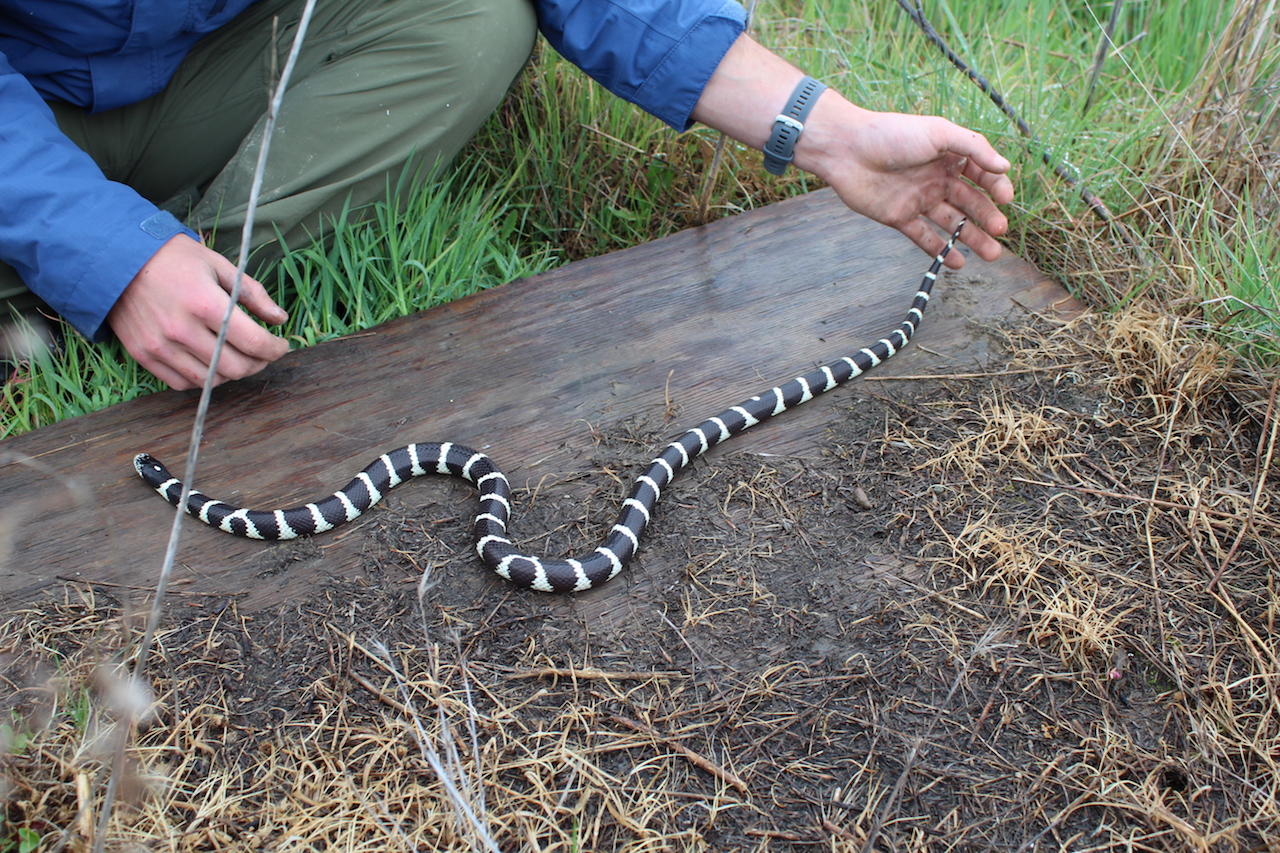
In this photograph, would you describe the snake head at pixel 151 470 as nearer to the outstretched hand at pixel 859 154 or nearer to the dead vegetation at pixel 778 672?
the dead vegetation at pixel 778 672

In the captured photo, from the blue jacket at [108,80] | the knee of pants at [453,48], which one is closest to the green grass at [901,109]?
the knee of pants at [453,48]

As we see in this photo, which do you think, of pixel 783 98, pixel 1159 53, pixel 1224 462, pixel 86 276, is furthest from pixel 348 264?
pixel 1159 53

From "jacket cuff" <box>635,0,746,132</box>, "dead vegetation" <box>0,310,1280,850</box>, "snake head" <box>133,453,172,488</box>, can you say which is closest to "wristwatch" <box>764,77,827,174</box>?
"jacket cuff" <box>635,0,746,132</box>

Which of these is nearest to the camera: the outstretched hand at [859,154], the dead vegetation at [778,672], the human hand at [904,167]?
the dead vegetation at [778,672]

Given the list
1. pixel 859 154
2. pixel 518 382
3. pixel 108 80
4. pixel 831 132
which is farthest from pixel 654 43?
pixel 108 80

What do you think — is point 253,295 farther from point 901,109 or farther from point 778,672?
point 901,109

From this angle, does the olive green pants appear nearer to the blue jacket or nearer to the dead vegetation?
the blue jacket

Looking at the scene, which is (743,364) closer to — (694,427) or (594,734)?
(694,427)
